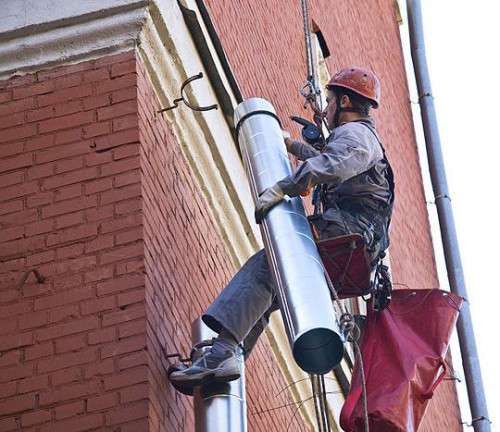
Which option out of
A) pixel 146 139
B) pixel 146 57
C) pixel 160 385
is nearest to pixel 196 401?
pixel 160 385

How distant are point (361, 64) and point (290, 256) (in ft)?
30.2

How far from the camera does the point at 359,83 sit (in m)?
8.52

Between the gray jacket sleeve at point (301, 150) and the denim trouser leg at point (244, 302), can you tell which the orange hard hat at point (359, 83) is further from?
the denim trouser leg at point (244, 302)

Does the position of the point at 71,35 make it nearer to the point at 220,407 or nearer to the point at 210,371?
the point at 210,371

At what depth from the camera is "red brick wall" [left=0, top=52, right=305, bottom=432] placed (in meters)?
7.00

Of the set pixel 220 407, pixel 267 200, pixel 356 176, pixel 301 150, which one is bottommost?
pixel 220 407

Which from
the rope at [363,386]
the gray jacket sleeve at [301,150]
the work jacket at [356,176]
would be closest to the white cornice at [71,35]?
the gray jacket sleeve at [301,150]

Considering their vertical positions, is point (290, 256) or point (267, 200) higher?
point (267, 200)

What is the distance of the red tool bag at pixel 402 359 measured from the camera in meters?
7.48

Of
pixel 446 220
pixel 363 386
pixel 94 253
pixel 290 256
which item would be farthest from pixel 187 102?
pixel 446 220

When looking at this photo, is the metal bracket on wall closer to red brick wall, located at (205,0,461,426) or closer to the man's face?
the man's face

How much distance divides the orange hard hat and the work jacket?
7.2 inches

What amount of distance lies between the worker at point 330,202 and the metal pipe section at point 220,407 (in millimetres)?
94

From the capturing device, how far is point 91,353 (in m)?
7.09
